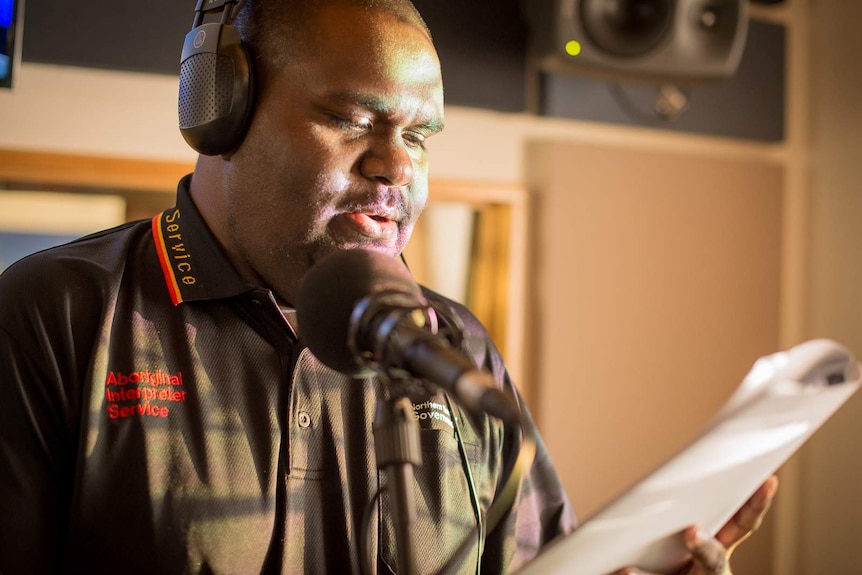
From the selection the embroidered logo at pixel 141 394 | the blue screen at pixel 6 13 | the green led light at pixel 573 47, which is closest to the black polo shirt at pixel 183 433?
the embroidered logo at pixel 141 394

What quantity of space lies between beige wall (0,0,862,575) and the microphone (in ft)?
5.28

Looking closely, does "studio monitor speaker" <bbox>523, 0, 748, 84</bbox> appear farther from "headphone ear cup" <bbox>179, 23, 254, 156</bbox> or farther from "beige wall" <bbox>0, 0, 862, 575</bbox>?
"headphone ear cup" <bbox>179, 23, 254, 156</bbox>

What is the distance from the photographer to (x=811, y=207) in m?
3.03

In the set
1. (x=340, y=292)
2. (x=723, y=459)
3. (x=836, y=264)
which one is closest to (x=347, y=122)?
(x=340, y=292)

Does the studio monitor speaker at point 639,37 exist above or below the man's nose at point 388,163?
above

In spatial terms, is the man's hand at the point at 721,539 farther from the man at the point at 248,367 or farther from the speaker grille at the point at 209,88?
the speaker grille at the point at 209,88

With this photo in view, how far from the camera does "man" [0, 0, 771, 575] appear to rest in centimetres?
113

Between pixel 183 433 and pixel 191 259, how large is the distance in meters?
0.25

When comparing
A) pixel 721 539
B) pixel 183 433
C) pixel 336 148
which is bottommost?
pixel 721 539

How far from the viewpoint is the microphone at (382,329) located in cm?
69

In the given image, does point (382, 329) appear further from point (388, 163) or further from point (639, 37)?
point (639, 37)

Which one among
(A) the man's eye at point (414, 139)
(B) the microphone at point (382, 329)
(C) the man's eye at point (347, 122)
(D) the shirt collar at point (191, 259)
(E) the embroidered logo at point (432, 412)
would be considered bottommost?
(E) the embroidered logo at point (432, 412)

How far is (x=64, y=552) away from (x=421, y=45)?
2.65 ft

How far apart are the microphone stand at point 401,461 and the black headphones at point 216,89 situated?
584mm
